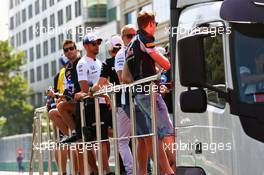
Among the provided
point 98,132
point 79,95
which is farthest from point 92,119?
point 98,132

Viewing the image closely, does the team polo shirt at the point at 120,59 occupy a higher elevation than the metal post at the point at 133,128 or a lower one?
higher

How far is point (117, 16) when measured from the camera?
77.4 meters

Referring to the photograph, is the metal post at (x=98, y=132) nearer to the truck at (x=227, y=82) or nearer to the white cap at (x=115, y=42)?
the white cap at (x=115, y=42)

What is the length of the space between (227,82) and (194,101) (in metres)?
0.31

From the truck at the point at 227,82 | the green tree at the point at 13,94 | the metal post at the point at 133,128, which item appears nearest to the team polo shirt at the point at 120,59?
the metal post at the point at 133,128

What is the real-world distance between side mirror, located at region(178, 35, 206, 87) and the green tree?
2972 inches

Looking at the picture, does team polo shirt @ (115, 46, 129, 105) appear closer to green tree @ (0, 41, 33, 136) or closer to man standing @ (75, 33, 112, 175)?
man standing @ (75, 33, 112, 175)

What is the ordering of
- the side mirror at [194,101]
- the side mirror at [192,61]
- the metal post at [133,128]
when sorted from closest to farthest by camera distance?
the side mirror at [192,61] → the side mirror at [194,101] → the metal post at [133,128]

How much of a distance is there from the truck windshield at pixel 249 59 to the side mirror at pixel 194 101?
1.04 feet

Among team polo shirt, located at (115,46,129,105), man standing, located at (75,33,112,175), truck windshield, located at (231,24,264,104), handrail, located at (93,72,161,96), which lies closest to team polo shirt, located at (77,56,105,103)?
man standing, located at (75,33,112,175)

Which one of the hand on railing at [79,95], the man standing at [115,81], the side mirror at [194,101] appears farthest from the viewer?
the hand on railing at [79,95]

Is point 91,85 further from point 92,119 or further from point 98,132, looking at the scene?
point 98,132

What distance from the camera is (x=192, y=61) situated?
6949mm

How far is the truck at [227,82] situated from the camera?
6824 mm
